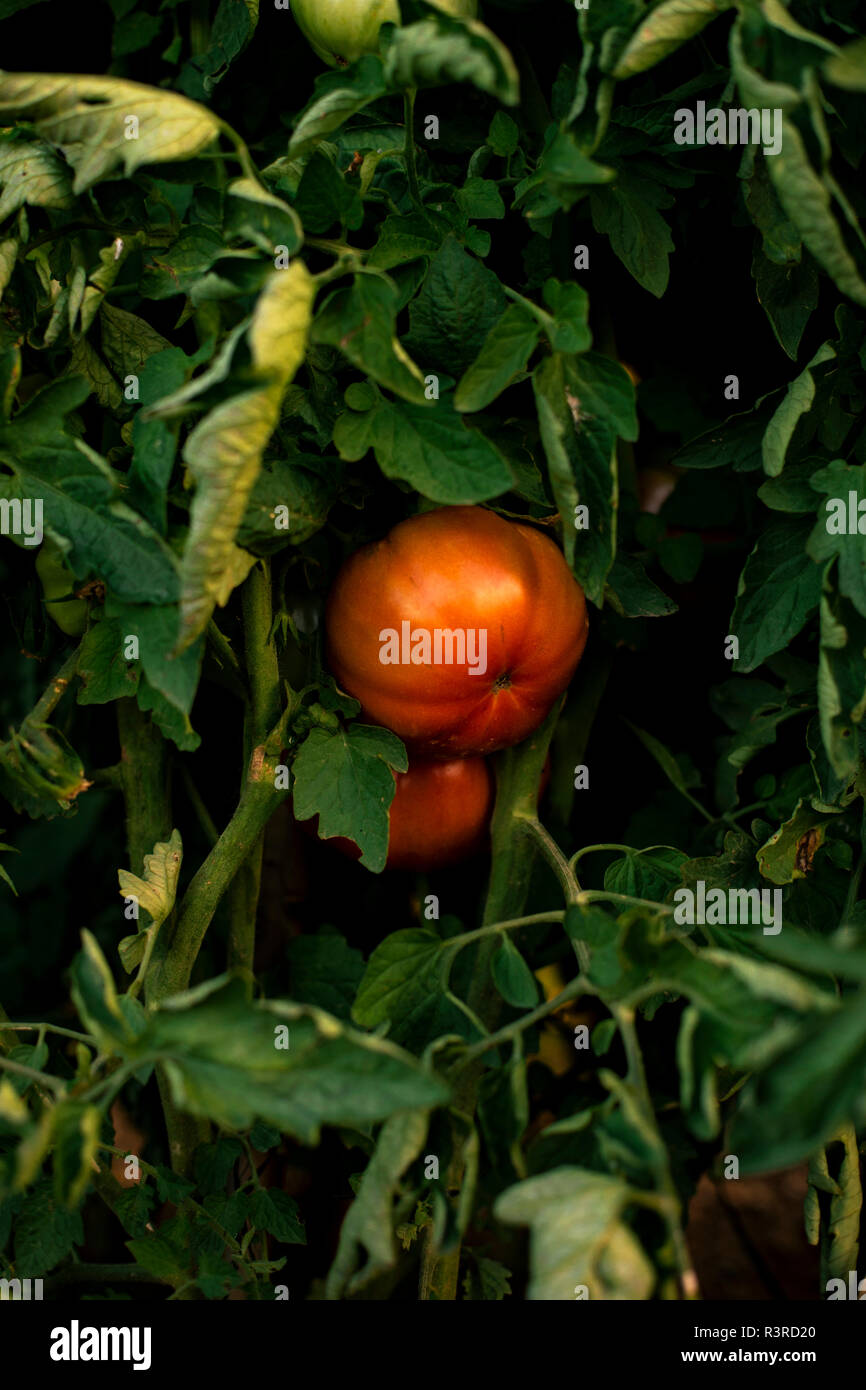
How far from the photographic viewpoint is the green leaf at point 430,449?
23.8 inches

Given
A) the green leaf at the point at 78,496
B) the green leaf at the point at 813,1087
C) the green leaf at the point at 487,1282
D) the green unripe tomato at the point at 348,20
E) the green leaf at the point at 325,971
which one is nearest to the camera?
the green leaf at the point at 813,1087

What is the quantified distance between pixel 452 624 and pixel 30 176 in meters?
0.35

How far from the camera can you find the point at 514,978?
0.65m

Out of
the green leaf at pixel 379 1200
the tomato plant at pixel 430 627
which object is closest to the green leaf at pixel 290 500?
the tomato plant at pixel 430 627

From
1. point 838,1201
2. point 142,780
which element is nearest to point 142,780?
point 142,780

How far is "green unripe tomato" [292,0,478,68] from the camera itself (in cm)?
69

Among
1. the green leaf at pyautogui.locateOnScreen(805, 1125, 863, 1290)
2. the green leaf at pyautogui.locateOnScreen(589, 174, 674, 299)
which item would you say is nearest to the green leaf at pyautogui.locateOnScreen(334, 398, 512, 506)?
the green leaf at pyautogui.locateOnScreen(589, 174, 674, 299)

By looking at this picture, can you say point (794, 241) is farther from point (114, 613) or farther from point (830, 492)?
point (114, 613)

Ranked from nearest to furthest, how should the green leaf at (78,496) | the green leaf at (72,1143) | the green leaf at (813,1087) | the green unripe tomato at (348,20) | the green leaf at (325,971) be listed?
the green leaf at (813,1087) → the green leaf at (72,1143) → the green leaf at (78,496) → the green unripe tomato at (348,20) → the green leaf at (325,971)

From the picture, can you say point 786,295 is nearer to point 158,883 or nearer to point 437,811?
point 437,811

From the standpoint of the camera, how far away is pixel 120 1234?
1028mm

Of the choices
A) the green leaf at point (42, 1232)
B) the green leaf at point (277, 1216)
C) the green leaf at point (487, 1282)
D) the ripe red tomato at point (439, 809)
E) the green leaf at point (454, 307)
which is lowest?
the green leaf at point (487, 1282)

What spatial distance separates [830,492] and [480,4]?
429mm

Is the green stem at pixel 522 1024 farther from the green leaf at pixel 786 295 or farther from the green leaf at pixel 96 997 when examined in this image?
the green leaf at pixel 786 295
